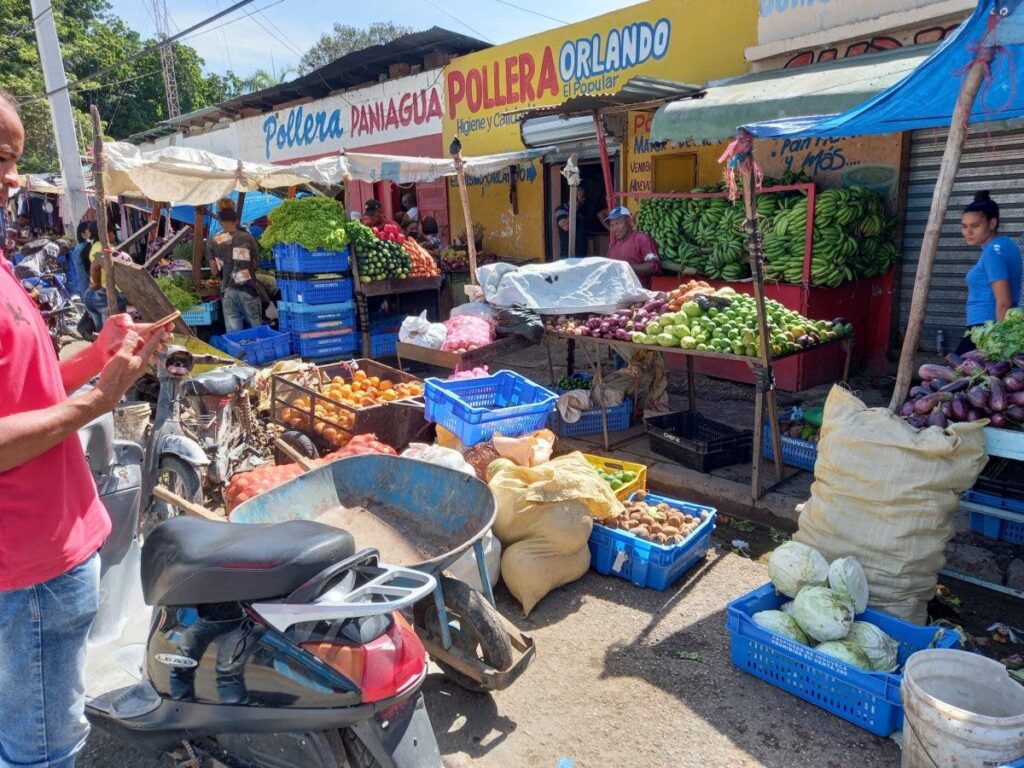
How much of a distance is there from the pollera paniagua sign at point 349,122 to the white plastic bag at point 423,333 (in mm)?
8522

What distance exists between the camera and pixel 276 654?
213 cm

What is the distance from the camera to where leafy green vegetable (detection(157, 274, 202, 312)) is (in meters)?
9.77

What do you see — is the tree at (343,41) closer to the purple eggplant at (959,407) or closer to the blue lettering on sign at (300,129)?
the blue lettering on sign at (300,129)

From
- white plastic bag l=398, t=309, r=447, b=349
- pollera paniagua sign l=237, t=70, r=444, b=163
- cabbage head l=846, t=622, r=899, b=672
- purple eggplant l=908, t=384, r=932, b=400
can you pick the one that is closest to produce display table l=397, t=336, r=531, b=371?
white plastic bag l=398, t=309, r=447, b=349

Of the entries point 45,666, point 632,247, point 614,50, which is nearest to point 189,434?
point 45,666

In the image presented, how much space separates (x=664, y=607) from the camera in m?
4.00

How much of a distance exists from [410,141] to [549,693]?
13590 mm

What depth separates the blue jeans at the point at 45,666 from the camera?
6.32ft

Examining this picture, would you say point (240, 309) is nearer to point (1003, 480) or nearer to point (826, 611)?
point (826, 611)

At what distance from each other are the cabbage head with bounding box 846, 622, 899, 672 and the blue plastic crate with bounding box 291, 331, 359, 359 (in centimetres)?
745

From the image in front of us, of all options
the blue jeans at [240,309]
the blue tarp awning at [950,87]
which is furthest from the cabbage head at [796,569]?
the blue jeans at [240,309]

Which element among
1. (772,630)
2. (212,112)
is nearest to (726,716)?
(772,630)

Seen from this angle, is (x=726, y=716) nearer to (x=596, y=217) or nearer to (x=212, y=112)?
(x=596, y=217)

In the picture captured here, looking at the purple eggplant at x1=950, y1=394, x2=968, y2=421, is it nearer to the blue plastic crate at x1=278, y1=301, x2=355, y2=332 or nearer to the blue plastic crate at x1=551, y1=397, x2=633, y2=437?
the blue plastic crate at x1=551, y1=397, x2=633, y2=437
